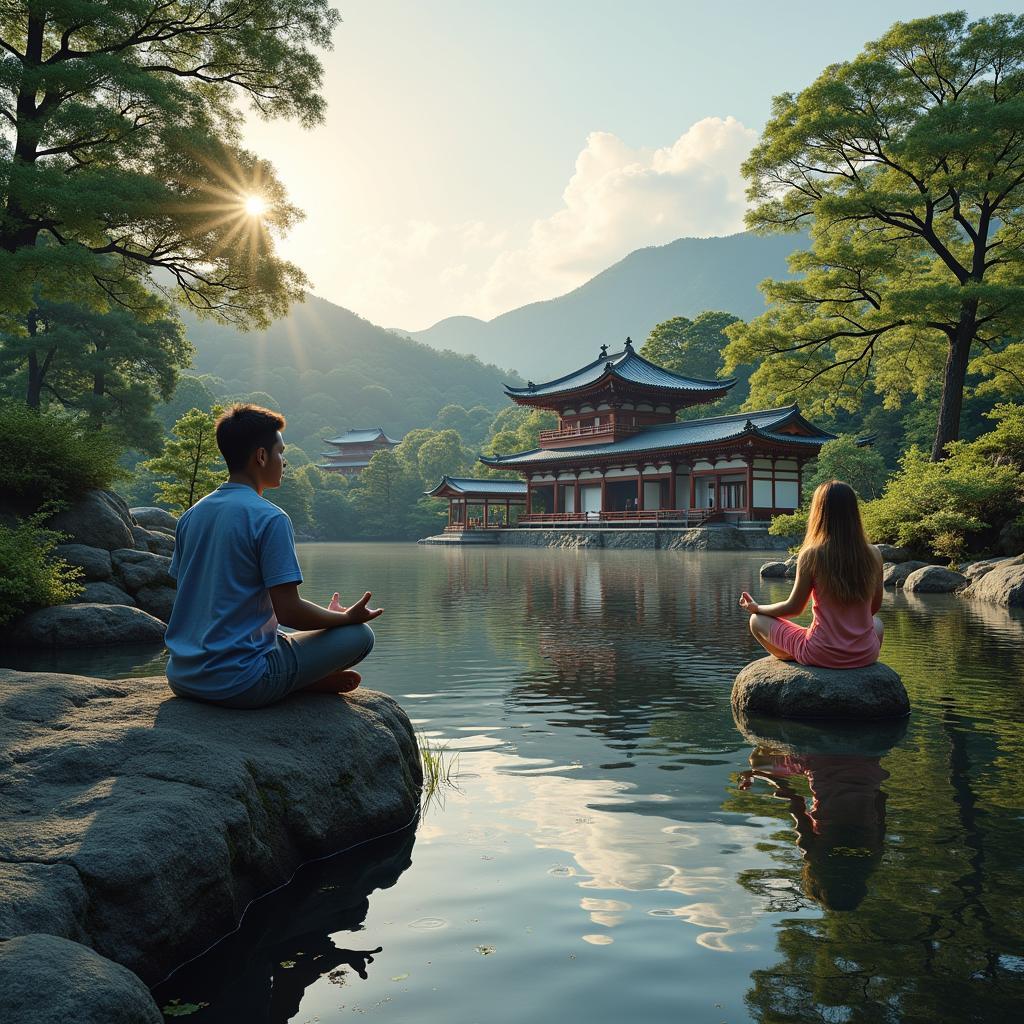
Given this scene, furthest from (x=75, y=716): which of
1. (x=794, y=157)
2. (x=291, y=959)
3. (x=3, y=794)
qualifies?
(x=794, y=157)

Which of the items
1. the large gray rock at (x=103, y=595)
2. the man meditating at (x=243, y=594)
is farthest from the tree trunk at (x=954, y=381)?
the man meditating at (x=243, y=594)

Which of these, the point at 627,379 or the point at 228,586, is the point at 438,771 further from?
the point at 627,379

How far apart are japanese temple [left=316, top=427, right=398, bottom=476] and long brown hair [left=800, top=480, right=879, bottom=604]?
8182 cm

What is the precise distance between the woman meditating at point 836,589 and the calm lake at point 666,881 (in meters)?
0.57

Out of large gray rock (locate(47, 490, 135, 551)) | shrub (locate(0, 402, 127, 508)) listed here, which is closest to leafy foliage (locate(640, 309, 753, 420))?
large gray rock (locate(47, 490, 135, 551))

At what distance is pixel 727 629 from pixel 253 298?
39.7 ft

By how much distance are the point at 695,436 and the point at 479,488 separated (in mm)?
14885

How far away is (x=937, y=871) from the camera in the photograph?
3414 mm

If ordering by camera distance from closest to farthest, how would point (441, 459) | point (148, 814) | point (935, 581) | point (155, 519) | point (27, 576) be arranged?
point (148, 814)
point (27, 576)
point (935, 581)
point (155, 519)
point (441, 459)

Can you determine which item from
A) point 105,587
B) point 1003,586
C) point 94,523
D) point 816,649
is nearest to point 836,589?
point 816,649

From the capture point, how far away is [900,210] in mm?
21297

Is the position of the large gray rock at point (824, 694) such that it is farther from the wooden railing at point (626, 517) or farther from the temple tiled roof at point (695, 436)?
the wooden railing at point (626, 517)

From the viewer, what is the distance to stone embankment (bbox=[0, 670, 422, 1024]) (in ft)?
7.12

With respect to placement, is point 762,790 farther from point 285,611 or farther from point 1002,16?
point 1002,16
